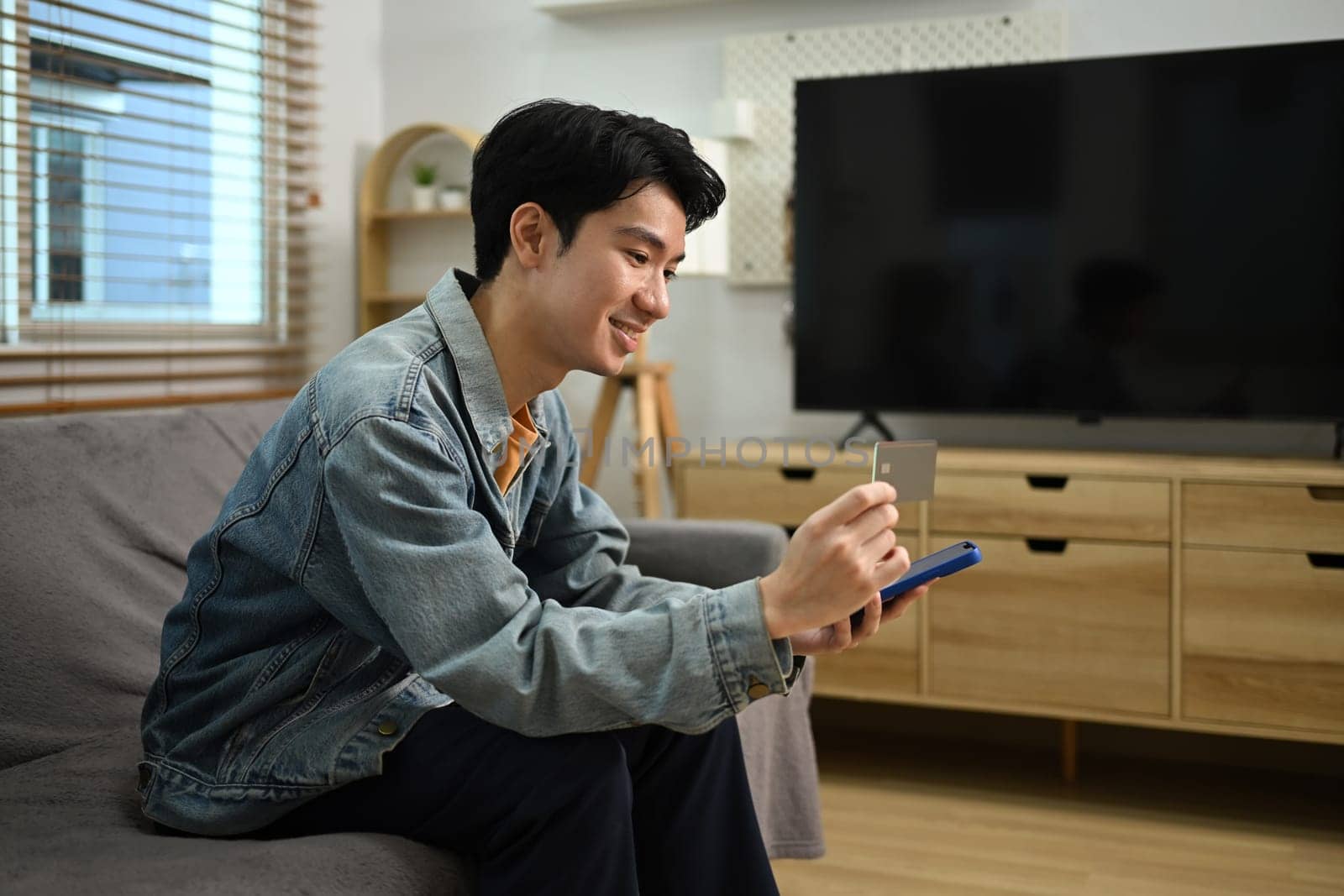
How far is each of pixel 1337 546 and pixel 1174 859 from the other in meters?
0.64

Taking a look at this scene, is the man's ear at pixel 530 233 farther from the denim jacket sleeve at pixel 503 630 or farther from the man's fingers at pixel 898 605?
the man's fingers at pixel 898 605

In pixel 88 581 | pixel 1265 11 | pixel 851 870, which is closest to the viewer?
pixel 88 581

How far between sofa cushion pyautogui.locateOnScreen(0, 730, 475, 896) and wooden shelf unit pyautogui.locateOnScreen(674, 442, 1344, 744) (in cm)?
159

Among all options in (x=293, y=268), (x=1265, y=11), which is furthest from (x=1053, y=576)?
(x=293, y=268)

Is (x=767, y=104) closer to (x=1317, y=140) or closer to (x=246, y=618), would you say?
(x=1317, y=140)

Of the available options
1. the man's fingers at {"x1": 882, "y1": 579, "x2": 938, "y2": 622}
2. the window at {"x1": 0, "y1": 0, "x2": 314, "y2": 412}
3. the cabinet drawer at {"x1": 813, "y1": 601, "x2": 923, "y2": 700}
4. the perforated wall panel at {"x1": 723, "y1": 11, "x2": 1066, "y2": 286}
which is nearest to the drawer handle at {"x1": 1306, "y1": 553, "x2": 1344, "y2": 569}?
the cabinet drawer at {"x1": 813, "y1": 601, "x2": 923, "y2": 700}

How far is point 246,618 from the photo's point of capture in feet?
4.19

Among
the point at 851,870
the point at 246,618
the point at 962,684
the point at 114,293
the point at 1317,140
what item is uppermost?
the point at 1317,140

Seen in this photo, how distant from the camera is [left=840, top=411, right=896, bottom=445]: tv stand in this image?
298 centimetres

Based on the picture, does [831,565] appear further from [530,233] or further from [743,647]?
[530,233]

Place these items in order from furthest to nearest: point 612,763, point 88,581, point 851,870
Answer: point 851,870 < point 88,581 < point 612,763

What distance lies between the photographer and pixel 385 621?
1.14 m

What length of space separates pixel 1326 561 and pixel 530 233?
1.80 meters

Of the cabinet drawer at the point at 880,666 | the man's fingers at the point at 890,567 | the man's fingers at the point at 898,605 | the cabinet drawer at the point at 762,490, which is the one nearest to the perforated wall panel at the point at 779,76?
the cabinet drawer at the point at 762,490
